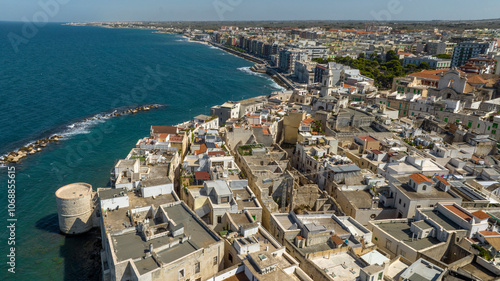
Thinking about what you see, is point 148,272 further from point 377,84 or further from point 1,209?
point 377,84

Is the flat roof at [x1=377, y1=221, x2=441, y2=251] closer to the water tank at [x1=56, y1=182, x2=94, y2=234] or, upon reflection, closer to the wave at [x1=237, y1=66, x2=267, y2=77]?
the water tank at [x1=56, y1=182, x2=94, y2=234]

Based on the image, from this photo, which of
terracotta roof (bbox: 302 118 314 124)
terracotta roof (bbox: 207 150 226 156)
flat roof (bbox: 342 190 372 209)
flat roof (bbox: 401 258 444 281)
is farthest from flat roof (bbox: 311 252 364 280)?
terracotta roof (bbox: 302 118 314 124)

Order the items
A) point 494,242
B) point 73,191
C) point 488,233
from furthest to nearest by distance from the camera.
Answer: point 73,191
point 488,233
point 494,242

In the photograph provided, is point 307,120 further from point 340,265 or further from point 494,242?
point 340,265

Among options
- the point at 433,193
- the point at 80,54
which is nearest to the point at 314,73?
the point at 433,193

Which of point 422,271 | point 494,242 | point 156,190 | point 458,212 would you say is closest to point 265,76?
point 156,190

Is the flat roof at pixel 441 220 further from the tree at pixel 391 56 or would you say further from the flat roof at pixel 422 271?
the tree at pixel 391 56
